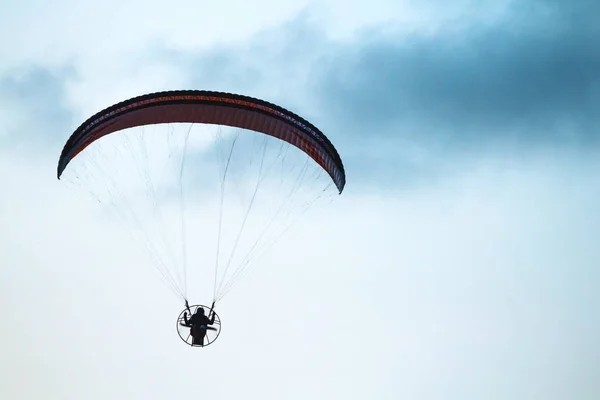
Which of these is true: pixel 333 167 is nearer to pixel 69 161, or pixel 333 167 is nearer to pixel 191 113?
pixel 191 113

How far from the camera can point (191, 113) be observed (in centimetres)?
2041

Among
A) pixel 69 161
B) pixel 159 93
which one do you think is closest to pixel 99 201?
pixel 69 161

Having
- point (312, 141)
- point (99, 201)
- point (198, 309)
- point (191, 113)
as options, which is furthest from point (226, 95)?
point (198, 309)

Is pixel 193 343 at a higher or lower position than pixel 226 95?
lower

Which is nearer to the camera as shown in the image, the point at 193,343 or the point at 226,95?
the point at 226,95

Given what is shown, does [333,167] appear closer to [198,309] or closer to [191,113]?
[191,113]

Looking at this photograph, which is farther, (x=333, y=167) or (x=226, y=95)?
(x=333, y=167)

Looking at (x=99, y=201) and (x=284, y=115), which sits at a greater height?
(x=284, y=115)

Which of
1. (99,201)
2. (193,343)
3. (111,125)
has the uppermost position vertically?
(111,125)

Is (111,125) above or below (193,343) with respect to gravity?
above

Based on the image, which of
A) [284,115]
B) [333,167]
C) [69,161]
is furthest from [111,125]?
[333,167]

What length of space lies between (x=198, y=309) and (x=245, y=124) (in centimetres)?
620

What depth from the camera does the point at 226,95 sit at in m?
19.7

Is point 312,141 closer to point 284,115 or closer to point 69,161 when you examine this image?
point 284,115
